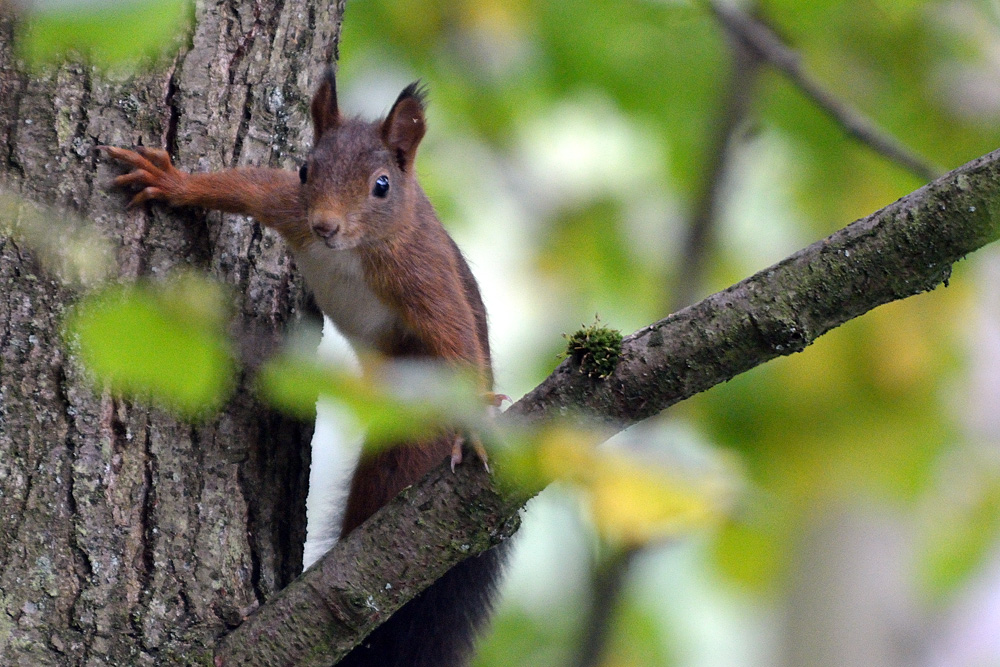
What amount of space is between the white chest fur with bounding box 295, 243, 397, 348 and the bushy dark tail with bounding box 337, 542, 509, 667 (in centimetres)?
54

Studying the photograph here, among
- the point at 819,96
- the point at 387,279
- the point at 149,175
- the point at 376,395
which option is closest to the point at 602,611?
the point at 387,279

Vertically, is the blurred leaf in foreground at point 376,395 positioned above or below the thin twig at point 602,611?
below

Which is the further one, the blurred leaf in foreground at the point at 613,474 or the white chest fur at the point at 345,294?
the white chest fur at the point at 345,294

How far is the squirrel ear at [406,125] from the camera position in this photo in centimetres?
232


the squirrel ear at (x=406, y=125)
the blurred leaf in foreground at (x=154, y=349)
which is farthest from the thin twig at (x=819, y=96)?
the blurred leaf in foreground at (x=154, y=349)

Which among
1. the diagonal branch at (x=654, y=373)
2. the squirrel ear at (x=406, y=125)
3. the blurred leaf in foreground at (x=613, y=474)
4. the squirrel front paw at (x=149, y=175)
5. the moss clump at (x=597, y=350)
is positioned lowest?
the blurred leaf in foreground at (x=613, y=474)

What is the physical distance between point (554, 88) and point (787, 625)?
92.7 inches

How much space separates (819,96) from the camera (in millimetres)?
2678

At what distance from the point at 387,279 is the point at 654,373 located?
2.91 ft

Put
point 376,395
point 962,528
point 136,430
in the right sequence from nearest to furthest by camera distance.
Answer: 1. point 376,395
2. point 136,430
3. point 962,528

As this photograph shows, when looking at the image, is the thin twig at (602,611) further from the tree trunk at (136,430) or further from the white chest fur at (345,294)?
the white chest fur at (345,294)

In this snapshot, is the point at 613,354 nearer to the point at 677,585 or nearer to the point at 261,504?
the point at 261,504

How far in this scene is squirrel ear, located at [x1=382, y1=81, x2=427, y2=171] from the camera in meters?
2.32

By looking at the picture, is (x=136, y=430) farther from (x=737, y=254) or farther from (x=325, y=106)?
(x=737, y=254)
